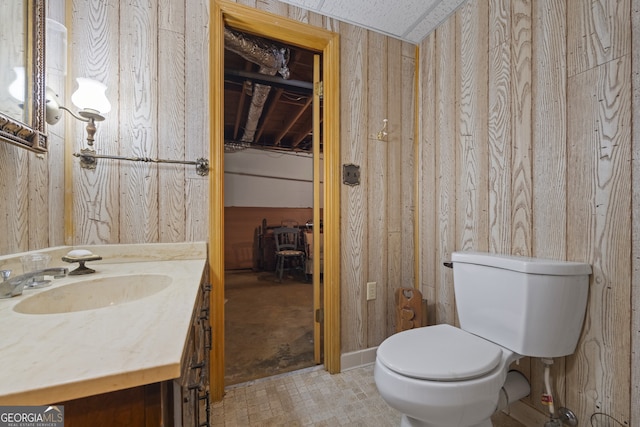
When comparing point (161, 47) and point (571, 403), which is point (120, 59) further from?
point (571, 403)

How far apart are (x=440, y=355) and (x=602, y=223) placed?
0.79 m

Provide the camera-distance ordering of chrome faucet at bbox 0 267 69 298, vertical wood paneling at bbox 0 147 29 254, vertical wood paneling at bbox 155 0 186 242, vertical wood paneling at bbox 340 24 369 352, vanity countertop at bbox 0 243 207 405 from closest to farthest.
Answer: vanity countertop at bbox 0 243 207 405 → chrome faucet at bbox 0 267 69 298 → vertical wood paneling at bbox 0 147 29 254 → vertical wood paneling at bbox 155 0 186 242 → vertical wood paneling at bbox 340 24 369 352

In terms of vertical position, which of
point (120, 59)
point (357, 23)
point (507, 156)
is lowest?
point (507, 156)

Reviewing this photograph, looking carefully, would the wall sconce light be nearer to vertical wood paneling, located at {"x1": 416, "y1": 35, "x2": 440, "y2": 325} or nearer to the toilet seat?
the toilet seat

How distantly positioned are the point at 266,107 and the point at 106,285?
2.90 meters

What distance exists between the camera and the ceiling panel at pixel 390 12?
1.46 meters

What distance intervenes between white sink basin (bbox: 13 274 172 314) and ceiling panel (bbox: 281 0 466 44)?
1.63m

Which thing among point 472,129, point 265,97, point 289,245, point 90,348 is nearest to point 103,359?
point 90,348

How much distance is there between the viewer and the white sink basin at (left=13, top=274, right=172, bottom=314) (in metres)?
0.72

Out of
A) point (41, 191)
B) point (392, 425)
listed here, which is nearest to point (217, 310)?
point (41, 191)

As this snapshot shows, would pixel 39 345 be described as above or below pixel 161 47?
below

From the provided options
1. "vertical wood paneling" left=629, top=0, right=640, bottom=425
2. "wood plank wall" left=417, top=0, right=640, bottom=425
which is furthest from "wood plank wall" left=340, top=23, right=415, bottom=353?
"vertical wood paneling" left=629, top=0, right=640, bottom=425

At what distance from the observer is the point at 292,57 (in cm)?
212

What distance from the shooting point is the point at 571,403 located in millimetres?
1038
